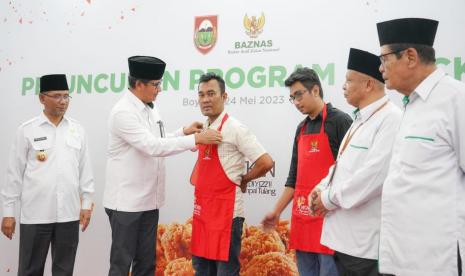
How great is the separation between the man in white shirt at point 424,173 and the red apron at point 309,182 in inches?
30.7

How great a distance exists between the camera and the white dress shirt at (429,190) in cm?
131

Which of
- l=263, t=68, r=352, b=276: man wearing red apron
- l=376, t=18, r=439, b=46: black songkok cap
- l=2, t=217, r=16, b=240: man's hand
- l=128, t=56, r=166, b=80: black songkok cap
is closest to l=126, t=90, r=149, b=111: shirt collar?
l=128, t=56, r=166, b=80: black songkok cap

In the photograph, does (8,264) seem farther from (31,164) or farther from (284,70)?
(284,70)

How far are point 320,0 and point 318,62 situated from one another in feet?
1.37

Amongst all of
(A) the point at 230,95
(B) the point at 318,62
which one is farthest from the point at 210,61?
(B) the point at 318,62

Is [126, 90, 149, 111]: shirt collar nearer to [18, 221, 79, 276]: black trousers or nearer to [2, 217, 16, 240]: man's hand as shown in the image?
[18, 221, 79, 276]: black trousers

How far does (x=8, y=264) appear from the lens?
3.81m

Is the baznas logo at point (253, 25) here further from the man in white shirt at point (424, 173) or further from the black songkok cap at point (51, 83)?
the man in white shirt at point (424, 173)

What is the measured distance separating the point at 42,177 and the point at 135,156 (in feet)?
2.36

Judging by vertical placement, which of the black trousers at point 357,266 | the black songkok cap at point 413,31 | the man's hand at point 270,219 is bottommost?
the man's hand at point 270,219

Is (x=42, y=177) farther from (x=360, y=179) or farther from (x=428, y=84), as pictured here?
(x=428, y=84)

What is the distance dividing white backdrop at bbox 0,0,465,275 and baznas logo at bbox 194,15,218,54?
4cm

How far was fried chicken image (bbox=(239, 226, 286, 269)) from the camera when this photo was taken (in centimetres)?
303

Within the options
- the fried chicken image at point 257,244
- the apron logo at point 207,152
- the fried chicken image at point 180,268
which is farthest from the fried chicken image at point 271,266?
the apron logo at point 207,152
